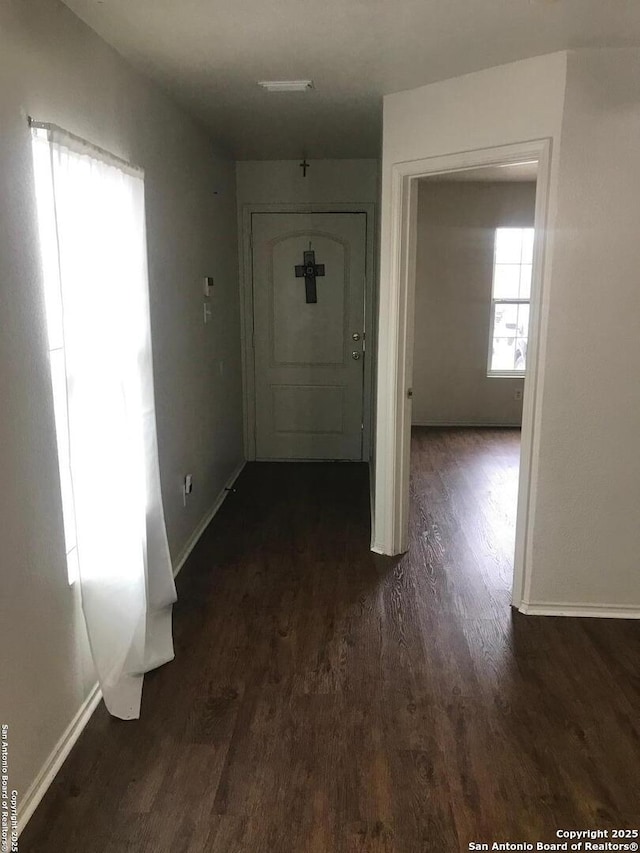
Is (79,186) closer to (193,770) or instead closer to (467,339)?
(193,770)

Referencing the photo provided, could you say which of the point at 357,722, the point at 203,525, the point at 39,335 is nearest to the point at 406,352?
the point at 203,525

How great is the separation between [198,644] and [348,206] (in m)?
3.61

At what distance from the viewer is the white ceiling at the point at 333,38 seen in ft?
7.21

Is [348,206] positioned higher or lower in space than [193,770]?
higher

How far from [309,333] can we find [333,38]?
9.94ft

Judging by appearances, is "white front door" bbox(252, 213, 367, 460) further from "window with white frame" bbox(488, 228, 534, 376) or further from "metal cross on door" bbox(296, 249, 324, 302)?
"window with white frame" bbox(488, 228, 534, 376)

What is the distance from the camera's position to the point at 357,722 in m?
2.34

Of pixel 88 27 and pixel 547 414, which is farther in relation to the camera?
pixel 547 414

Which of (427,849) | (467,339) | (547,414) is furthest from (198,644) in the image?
(467,339)

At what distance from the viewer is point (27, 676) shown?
1.93 metres

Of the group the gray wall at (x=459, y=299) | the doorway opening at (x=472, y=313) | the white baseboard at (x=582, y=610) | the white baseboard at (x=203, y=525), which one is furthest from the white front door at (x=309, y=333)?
the white baseboard at (x=582, y=610)

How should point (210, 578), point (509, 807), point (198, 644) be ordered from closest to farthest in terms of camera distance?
point (509, 807) < point (198, 644) < point (210, 578)

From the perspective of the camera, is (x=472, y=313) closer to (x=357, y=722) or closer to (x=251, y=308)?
(x=251, y=308)

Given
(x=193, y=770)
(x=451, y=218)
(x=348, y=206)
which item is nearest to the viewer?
(x=193, y=770)
